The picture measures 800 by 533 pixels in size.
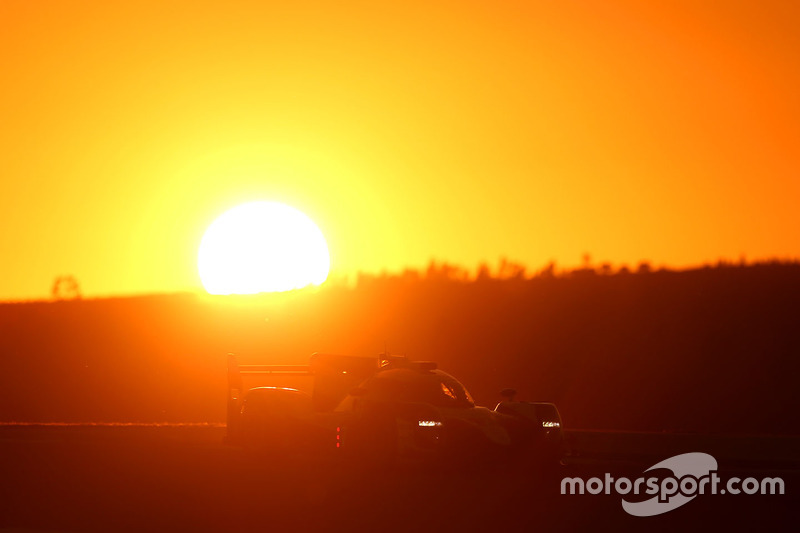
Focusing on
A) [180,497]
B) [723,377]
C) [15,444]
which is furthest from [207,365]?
[180,497]

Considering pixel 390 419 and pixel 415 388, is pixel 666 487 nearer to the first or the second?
pixel 390 419

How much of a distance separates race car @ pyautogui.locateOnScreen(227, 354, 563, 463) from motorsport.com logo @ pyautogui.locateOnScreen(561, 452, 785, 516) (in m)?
1.29

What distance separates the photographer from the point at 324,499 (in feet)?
43.3

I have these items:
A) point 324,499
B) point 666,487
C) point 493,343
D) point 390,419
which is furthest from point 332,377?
point 493,343

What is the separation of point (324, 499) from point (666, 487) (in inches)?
184

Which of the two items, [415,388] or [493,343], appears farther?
[493,343]

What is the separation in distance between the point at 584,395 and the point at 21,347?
46.6 metres

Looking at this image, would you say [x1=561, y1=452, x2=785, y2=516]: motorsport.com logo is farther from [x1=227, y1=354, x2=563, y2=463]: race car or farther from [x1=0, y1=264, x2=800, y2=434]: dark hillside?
[x1=0, y1=264, x2=800, y2=434]: dark hillside

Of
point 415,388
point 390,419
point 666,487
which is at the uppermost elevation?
point 415,388

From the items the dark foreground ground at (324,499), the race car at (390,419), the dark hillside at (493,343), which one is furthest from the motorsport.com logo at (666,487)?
the dark hillside at (493,343)

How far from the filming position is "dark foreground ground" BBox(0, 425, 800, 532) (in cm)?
1160

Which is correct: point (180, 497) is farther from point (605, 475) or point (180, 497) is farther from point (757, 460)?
point (757, 460)

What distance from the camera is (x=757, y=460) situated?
2188 centimetres

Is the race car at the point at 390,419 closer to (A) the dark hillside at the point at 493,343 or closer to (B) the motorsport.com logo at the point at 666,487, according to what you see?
(B) the motorsport.com logo at the point at 666,487
